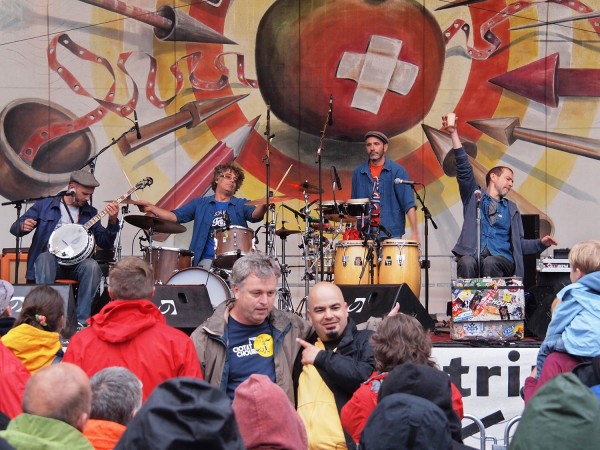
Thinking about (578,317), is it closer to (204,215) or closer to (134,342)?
(134,342)

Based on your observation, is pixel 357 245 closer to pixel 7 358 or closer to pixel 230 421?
pixel 7 358

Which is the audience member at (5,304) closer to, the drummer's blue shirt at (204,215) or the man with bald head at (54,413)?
the man with bald head at (54,413)

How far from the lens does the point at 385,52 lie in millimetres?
11281

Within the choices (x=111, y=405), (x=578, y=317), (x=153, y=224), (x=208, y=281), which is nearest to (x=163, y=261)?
(x=153, y=224)

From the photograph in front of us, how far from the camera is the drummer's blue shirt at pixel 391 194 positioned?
31.4 feet

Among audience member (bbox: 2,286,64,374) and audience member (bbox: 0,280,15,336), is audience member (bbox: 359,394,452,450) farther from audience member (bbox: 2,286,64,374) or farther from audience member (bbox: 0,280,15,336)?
audience member (bbox: 0,280,15,336)

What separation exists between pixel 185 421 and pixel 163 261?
687cm

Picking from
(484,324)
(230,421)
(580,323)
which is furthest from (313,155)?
(230,421)

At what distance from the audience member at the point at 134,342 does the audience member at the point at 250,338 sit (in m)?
0.25

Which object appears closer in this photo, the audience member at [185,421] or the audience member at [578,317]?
the audience member at [185,421]

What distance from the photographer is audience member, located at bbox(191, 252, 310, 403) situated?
16.3 feet

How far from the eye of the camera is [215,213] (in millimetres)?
9734

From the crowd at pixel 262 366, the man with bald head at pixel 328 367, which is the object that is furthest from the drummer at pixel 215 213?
the man with bald head at pixel 328 367

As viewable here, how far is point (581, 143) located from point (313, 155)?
2.85 meters
